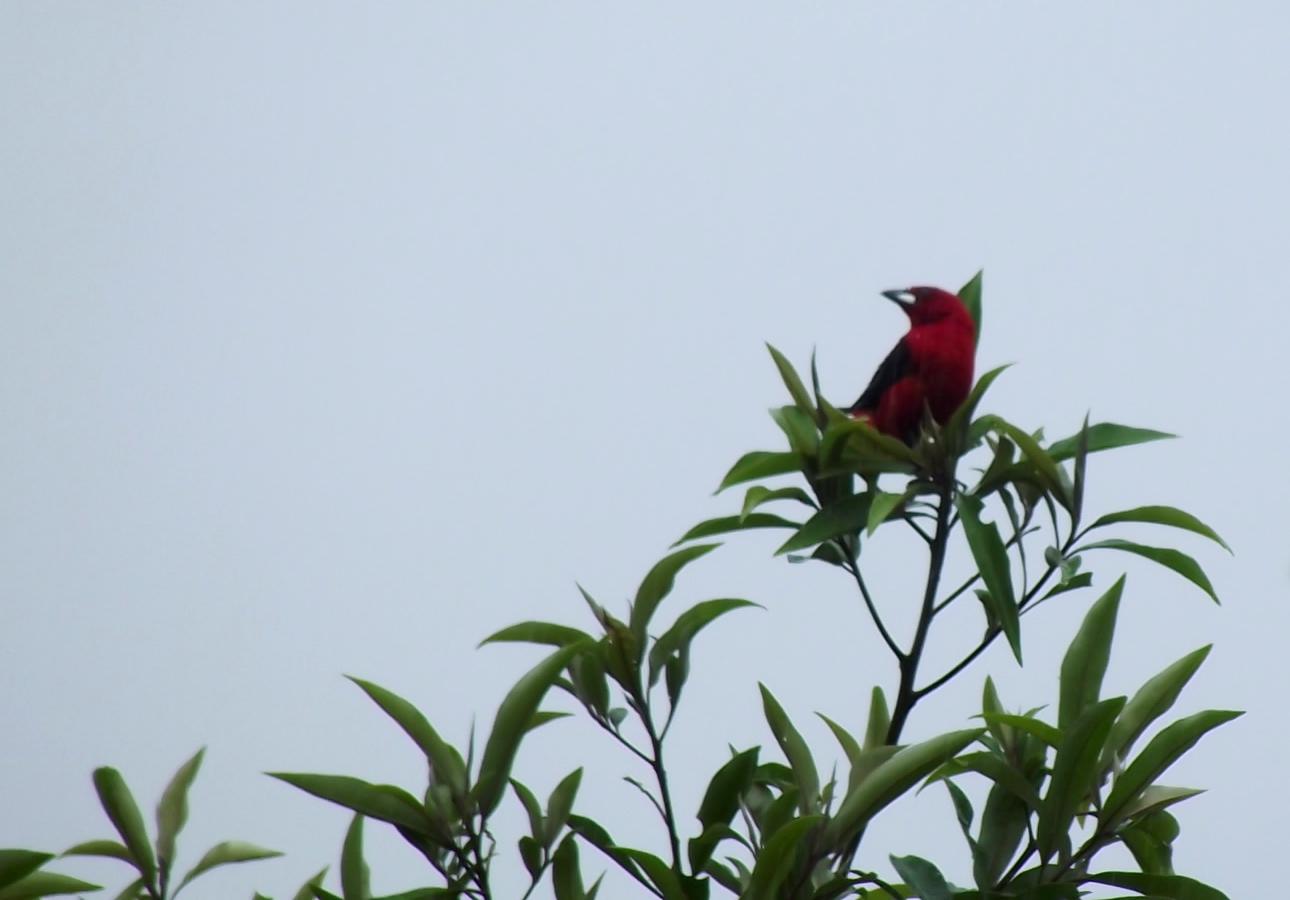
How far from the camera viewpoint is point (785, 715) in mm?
976

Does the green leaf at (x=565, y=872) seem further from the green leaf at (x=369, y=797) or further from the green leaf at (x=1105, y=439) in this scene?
the green leaf at (x=1105, y=439)

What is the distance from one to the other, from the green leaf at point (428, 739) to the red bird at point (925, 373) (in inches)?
19.1

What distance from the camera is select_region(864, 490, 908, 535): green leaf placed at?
775 mm

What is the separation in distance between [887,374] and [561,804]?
49 cm

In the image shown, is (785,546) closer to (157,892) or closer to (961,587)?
(961,587)

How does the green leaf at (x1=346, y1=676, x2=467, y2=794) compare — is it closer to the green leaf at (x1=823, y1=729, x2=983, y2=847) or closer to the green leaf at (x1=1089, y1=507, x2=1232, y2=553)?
the green leaf at (x1=823, y1=729, x2=983, y2=847)

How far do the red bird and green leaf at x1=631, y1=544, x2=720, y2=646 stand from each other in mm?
289

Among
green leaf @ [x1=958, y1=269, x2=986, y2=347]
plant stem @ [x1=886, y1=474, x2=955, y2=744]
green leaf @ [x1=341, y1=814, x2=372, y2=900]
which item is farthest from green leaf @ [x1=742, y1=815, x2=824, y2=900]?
green leaf @ [x1=958, y1=269, x2=986, y2=347]

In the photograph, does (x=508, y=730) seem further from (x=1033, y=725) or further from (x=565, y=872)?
(x=1033, y=725)

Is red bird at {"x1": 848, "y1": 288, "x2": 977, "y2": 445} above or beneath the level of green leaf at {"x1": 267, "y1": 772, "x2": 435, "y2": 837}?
above

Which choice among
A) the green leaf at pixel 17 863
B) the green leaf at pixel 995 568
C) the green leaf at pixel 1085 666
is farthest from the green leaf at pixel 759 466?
the green leaf at pixel 17 863

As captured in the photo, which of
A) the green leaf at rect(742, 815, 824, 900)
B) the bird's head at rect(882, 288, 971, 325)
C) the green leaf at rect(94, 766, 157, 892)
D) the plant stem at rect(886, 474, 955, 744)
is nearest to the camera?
the green leaf at rect(742, 815, 824, 900)

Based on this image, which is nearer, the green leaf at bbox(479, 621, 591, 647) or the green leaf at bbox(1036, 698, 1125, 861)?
the green leaf at bbox(1036, 698, 1125, 861)

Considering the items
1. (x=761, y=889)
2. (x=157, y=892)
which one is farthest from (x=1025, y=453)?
(x=157, y=892)
